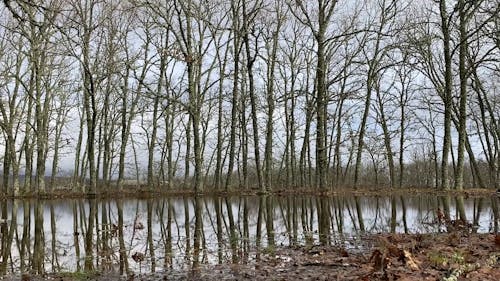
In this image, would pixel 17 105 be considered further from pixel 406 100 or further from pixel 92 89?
pixel 406 100

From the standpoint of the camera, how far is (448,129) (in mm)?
23203

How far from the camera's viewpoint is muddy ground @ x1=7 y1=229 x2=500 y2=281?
470 centimetres

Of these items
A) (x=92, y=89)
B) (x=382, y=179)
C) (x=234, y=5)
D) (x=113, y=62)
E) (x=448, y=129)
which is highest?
(x=234, y=5)

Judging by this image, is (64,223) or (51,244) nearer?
(51,244)

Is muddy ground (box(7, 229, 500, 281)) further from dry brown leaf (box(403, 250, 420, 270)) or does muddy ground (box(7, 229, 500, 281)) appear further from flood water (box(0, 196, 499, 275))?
flood water (box(0, 196, 499, 275))

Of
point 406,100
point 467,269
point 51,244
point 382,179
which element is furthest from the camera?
point 382,179

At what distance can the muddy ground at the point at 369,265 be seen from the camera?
4.70 m

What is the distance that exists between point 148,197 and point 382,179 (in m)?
37.6

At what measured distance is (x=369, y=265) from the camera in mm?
5234

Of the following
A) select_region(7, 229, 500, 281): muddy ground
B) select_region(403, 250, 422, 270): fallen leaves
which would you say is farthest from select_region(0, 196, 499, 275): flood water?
select_region(403, 250, 422, 270): fallen leaves

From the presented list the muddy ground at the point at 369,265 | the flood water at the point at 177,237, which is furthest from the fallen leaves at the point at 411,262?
the flood water at the point at 177,237

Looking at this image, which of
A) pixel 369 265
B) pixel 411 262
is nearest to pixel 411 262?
pixel 411 262

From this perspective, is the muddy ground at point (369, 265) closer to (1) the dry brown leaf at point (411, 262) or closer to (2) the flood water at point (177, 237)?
(1) the dry brown leaf at point (411, 262)

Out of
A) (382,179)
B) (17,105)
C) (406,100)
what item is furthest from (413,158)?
(17,105)
